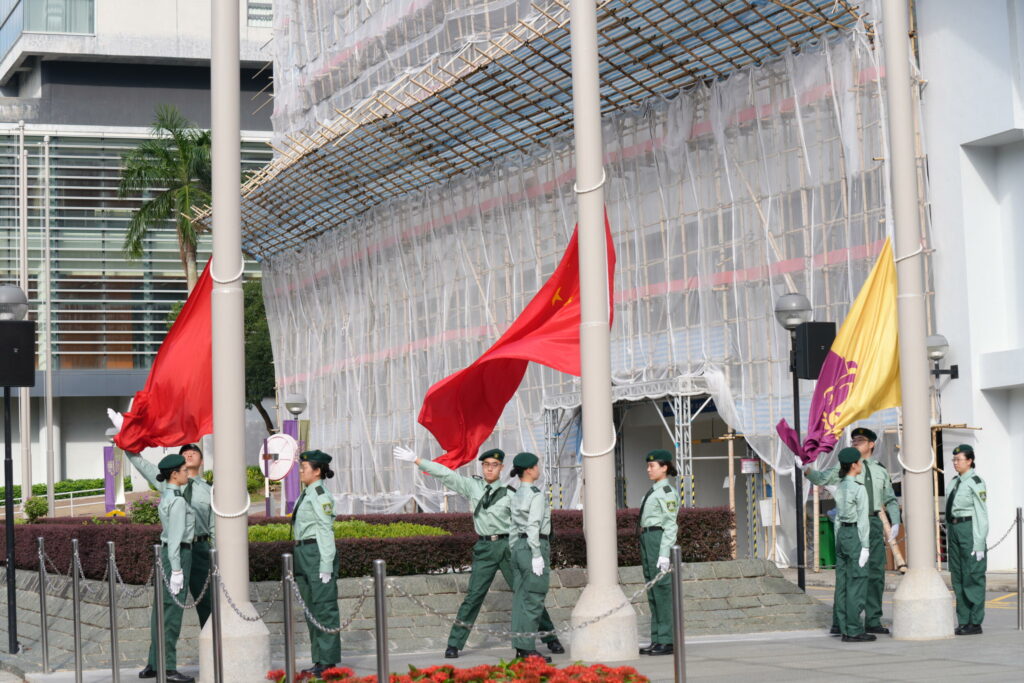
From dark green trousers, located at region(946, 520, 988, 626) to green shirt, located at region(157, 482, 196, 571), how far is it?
6.99 meters

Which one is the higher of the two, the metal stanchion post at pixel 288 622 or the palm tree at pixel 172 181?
the palm tree at pixel 172 181

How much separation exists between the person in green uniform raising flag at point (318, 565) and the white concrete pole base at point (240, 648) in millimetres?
977

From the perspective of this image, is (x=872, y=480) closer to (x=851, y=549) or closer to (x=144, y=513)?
(x=851, y=549)

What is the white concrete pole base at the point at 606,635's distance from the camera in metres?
12.0

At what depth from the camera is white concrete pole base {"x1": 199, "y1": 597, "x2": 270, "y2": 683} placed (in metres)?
11.1

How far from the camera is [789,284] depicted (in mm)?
24297

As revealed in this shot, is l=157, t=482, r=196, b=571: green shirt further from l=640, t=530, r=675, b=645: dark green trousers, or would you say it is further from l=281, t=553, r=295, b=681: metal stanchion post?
l=640, t=530, r=675, b=645: dark green trousers

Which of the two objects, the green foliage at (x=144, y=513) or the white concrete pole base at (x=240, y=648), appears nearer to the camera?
the white concrete pole base at (x=240, y=648)

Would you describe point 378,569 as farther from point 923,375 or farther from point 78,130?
point 78,130

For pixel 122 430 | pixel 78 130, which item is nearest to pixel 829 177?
pixel 122 430

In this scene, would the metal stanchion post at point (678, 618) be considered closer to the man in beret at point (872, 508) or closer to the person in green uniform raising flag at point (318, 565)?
the person in green uniform raising flag at point (318, 565)

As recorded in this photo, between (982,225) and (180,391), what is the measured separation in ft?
45.4

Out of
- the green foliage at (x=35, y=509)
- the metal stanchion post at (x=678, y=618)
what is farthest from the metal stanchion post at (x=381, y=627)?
the green foliage at (x=35, y=509)

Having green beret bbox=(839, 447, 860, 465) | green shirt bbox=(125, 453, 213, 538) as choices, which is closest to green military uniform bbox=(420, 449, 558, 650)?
green shirt bbox=(125, 453, 213, 538)
